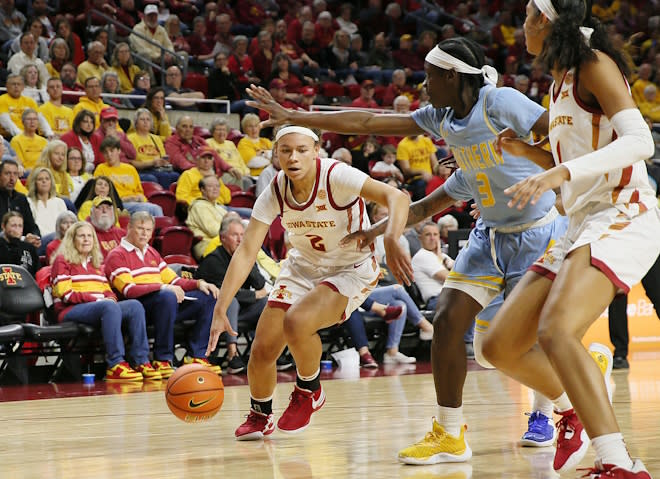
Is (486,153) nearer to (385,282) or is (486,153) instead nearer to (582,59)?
(582,59)

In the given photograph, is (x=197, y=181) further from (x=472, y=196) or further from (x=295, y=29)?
(x=472, y=196)

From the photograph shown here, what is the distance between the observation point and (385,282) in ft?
35.6

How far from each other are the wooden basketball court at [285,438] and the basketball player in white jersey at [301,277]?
0.85 feet

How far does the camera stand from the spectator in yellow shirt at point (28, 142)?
10398 mm

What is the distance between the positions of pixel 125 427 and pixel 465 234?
568 cm

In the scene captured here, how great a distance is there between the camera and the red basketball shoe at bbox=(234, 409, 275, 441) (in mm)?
5113

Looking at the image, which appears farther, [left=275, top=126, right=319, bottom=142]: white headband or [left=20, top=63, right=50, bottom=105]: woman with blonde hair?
[left=20, top=63, right=50, bottom=105]: woman with blonde hair

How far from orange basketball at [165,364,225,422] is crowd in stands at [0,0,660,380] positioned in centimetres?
201

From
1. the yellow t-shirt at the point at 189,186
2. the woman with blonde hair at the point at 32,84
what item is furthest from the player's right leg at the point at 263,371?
the woman with blonde hair at the point at 32,84

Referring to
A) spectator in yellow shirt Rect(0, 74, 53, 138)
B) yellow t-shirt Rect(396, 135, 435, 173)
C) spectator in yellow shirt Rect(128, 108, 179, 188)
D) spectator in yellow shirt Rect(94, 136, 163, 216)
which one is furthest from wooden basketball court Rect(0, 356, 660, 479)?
yellow t-shirt Rect(396, 135, 435, 173)

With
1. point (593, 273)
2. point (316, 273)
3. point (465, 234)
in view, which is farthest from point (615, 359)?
point (593, 273)

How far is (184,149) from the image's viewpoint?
11.6m

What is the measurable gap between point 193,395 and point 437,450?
53.9 inches

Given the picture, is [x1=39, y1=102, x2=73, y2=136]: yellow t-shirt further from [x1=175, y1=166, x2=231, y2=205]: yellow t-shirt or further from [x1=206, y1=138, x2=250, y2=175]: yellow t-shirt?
[x1=206, y1=138, x2=250, y2=175]: yellow t-shirt
